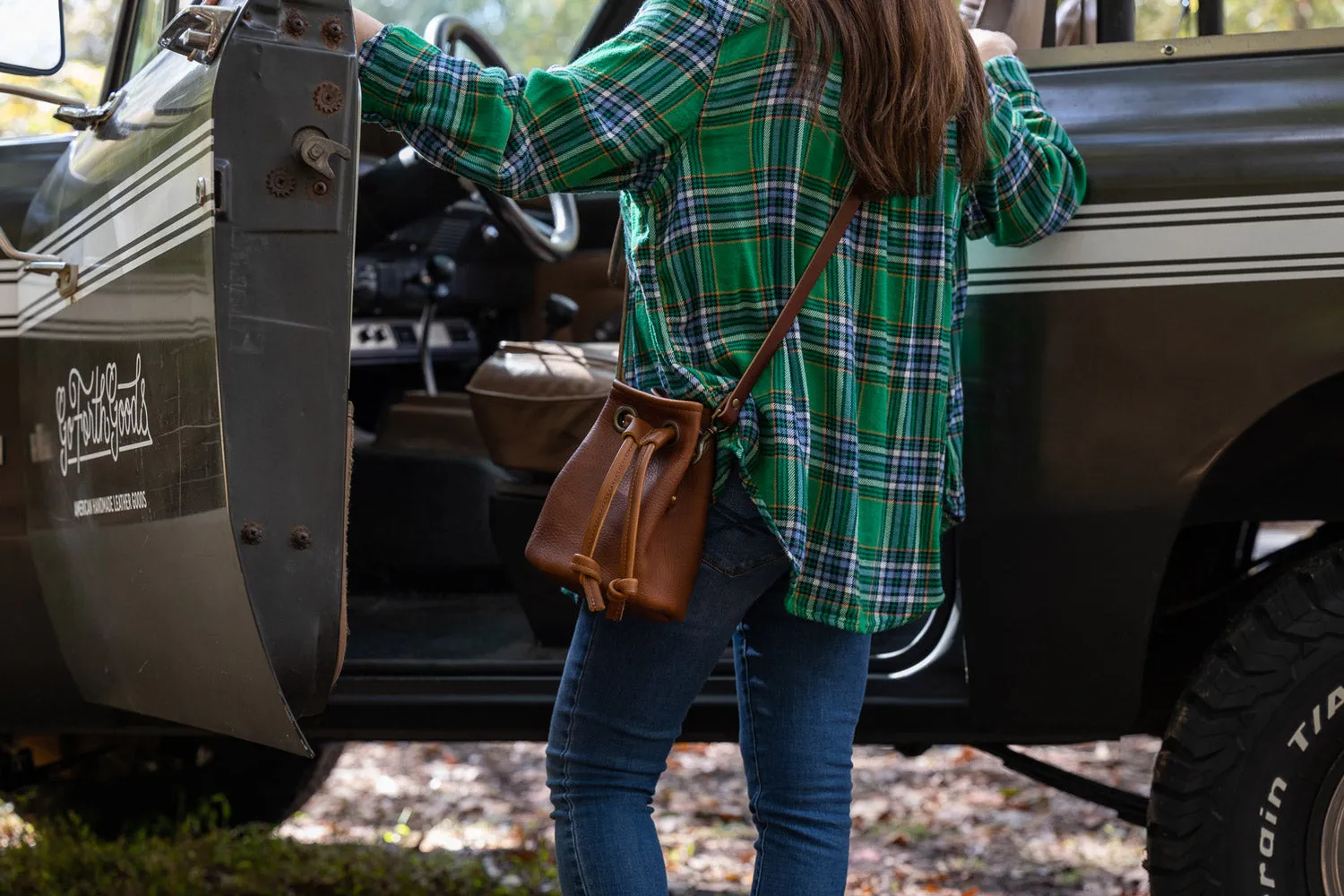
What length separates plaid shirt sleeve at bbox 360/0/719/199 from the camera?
139 cm

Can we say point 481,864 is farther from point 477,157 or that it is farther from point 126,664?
point 477,157

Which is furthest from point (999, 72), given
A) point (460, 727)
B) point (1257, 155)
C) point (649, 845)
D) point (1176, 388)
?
point (460, 727)

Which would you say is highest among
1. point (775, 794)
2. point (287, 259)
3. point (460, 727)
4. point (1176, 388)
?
point (287, 259)


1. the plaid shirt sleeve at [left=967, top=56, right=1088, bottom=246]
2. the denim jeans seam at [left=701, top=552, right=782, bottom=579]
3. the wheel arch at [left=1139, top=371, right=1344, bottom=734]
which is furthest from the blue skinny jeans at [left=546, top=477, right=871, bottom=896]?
the wheel arch at [left=1139, top=371, right=1344, bottom=734]

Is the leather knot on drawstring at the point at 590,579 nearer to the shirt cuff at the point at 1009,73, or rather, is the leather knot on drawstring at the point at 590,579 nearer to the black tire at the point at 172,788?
the shirt cuff at the point at 1009,73

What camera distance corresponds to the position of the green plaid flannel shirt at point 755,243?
1399mm

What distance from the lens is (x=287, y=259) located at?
1.49m

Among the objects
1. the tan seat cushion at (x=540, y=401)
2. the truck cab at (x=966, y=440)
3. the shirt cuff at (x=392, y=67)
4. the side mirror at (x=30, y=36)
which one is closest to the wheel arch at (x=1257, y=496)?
the truck cab at (x=966, y=440)

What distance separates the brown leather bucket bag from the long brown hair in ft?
0.21

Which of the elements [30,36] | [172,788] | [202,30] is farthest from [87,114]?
[172,788]

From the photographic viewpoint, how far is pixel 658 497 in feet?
4.64

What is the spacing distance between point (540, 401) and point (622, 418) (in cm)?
83

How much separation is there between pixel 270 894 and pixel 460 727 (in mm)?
834

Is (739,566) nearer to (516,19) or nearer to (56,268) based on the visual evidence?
(56,268)
